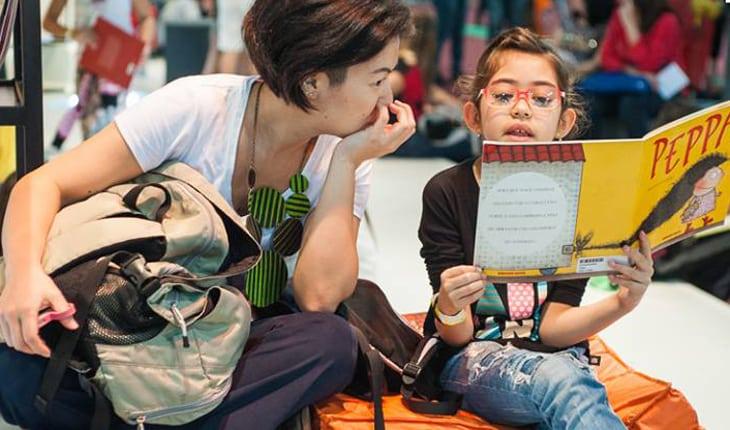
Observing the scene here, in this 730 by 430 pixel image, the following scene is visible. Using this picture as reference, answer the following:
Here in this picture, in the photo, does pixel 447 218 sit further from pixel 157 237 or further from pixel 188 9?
pixel 188 9

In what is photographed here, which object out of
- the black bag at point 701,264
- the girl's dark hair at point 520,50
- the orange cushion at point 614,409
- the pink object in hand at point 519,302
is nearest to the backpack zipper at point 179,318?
the orange cushion at point 614,409

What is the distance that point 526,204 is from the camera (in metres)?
1.87

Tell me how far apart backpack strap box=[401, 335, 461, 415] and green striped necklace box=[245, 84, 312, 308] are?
1.13 feet

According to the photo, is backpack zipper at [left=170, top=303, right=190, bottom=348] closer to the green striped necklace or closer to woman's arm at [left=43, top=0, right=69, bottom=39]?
the green striped necklace

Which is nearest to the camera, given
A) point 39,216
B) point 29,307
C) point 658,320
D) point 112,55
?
point 29,307

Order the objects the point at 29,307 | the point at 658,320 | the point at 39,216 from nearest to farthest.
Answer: the point at 29,307
the point at 39,216
the point at 658,320

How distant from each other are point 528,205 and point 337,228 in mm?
422

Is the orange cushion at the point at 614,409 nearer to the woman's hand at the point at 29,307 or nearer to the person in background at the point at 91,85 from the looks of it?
the woman's hand at the point at 29,307

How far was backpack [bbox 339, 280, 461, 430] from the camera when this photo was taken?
197 cm

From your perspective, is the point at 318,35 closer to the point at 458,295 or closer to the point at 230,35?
the point at 458,295

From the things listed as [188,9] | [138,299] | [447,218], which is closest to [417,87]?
[188,9]

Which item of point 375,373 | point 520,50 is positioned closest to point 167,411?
point 375,373

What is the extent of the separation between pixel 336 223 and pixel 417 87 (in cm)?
517

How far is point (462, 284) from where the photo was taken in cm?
187
